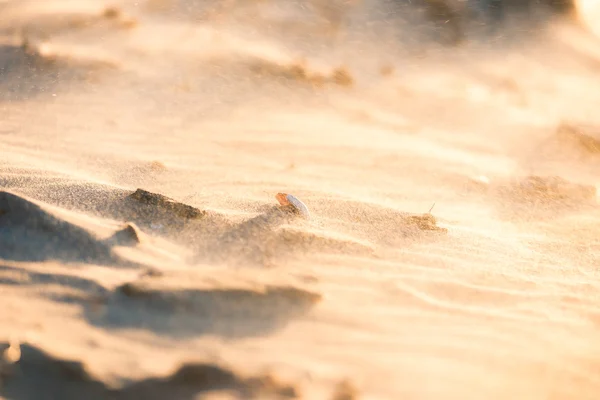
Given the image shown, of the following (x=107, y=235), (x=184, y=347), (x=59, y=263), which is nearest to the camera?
(x=184, y=347)

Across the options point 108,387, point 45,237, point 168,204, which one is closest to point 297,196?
point 168,204

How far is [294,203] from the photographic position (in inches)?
94.8

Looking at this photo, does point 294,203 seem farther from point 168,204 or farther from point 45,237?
point 45,237

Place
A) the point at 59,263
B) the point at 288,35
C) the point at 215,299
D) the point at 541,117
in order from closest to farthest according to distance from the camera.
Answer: the point at 215,299
the point at 59,263
the point at 541,117
the point at 288,35

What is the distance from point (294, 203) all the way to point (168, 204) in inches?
19.9

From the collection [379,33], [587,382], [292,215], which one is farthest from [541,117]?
[587,382]

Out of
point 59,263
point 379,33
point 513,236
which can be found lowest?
point 513,236

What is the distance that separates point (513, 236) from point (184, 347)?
1.59 meters

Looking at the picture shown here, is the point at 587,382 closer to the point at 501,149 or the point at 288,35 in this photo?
the point at 501,149

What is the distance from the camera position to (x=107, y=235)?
6.73 feet

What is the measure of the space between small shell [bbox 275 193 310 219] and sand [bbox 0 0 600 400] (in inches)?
1.8

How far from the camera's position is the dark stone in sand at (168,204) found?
2.26 metres

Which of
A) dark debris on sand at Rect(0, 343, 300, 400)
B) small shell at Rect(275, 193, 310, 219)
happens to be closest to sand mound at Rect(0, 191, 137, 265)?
dark debris on sand at Rect(0, 343, 300, 400)

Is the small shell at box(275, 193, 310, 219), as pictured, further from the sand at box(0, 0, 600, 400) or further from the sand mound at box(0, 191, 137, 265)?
the sand mound at box(0, 191, 137, 265)
